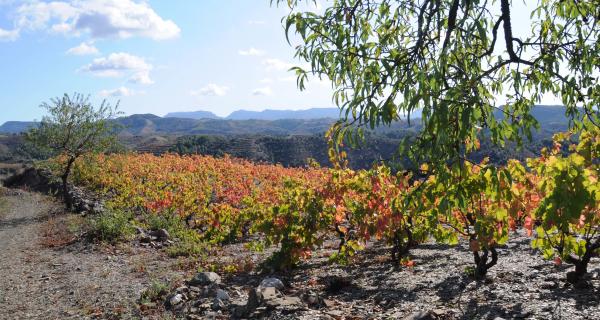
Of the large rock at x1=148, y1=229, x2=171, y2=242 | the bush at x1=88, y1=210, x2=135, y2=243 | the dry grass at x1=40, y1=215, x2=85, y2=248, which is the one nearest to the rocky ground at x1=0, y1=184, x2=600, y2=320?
the bush at x1=88, y1=210, x2=135, y2=243

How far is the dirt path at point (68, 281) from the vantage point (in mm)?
7961

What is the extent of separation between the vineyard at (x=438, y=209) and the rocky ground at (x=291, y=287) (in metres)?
0.36

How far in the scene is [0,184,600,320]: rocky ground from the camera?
19.0 ft

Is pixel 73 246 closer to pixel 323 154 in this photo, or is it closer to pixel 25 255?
pixel 25 255

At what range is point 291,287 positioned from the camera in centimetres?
793

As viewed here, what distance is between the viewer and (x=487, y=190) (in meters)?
4.76

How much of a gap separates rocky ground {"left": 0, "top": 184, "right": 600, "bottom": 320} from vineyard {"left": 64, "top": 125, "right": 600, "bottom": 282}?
1.17ft

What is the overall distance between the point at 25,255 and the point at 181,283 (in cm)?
716

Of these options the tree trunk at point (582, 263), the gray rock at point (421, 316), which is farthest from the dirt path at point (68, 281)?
the tree trunk at point (582, 263)

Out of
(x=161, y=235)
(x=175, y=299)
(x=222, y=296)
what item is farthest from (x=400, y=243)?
(x=161, y=235)

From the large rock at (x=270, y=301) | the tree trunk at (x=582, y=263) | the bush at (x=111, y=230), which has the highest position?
the tree trunk at (x=582, y=263)

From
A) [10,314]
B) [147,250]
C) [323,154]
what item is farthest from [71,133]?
[323,154]

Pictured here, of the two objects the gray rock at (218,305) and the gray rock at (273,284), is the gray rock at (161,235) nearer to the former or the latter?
the gray rock at (273,284)

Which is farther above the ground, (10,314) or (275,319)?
(275,319)
